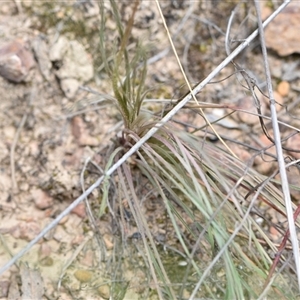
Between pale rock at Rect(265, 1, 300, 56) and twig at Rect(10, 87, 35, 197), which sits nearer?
twig at Rect(10, 87, 35, 197)

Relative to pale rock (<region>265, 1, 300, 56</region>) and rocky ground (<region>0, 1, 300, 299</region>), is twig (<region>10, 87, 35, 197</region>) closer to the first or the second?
rocky ground (<region>0, 1, 300, 299</region>)

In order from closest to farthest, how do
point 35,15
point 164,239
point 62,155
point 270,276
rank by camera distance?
point 270,276 < point 164,239 < point 62,155 < point 35,15

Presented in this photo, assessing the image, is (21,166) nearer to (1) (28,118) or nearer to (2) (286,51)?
(1) (28,118)

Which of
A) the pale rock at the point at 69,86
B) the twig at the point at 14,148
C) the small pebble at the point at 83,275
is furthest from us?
the pale rock at the point at 69,86

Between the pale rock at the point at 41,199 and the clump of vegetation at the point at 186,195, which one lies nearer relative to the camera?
the clump of vegetation at the point at 186,195

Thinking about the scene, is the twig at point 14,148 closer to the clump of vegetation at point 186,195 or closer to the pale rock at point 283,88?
the clump of vegetation at point 186,195

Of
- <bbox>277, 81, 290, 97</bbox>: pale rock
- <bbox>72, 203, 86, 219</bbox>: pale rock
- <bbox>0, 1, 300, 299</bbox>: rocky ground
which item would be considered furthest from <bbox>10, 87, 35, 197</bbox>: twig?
<bbox>277, 81, 290, 97</bbox>: pale rock

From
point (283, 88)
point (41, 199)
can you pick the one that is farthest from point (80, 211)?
point (283, 88)

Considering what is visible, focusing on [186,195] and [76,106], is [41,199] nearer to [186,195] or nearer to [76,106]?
[76,106]

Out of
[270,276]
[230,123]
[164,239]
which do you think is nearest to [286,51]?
[230,123]

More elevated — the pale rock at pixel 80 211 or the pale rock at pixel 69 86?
the pale rock at pixel 69 86

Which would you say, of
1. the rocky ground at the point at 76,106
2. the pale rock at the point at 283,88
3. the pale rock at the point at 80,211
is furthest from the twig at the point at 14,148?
the pale rock at the point at 283,88
